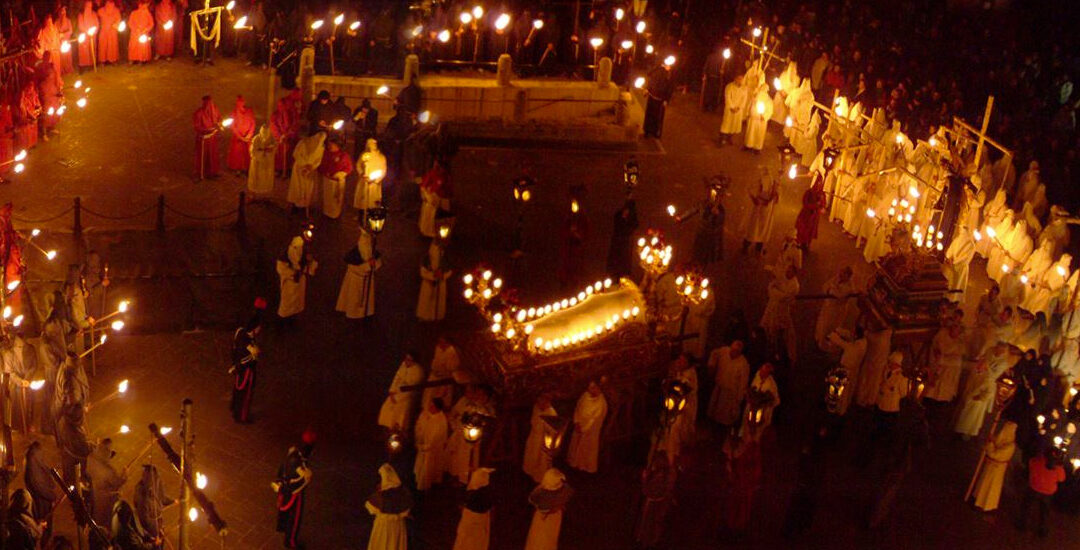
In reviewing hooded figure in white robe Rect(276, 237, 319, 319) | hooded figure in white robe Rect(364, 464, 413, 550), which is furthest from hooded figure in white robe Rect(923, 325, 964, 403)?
→ hooded figure in white robe Rect(276, 237, 319, 319)

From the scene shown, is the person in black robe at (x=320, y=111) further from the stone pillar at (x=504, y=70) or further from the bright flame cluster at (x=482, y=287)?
the bright flame cluster at (x=482, y=287)

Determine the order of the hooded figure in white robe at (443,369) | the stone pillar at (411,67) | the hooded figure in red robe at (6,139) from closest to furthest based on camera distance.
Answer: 1. the hooded figure in white robe at (443,369)
2. the hooded figure in red robe at (6,139)
3. the stone pillar at (411,67)

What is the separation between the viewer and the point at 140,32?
27641 mm

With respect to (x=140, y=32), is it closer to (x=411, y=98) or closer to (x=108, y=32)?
(x=108, y=32)

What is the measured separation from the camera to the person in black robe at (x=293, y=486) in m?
15.3

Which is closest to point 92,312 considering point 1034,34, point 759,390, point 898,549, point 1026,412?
point 759,390

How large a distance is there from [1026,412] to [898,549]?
2.70 meters

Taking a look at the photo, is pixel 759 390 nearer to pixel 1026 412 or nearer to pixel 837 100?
pixel 1026 412

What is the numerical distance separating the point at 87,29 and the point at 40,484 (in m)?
13.8

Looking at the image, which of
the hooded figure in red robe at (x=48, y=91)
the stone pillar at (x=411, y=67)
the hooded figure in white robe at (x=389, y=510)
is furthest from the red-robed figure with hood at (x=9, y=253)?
the stone pillar at (x=411, y=67)

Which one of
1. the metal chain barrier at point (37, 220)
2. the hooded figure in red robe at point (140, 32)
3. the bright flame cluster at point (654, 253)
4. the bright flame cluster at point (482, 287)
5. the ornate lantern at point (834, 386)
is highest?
the hooded figure in red robe at point (140, 32)

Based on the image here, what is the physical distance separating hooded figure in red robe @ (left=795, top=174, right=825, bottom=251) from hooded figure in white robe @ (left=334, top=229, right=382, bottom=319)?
664 cm

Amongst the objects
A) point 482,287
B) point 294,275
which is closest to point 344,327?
point 294,275

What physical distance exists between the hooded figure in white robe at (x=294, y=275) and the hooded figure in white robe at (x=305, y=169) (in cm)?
308
